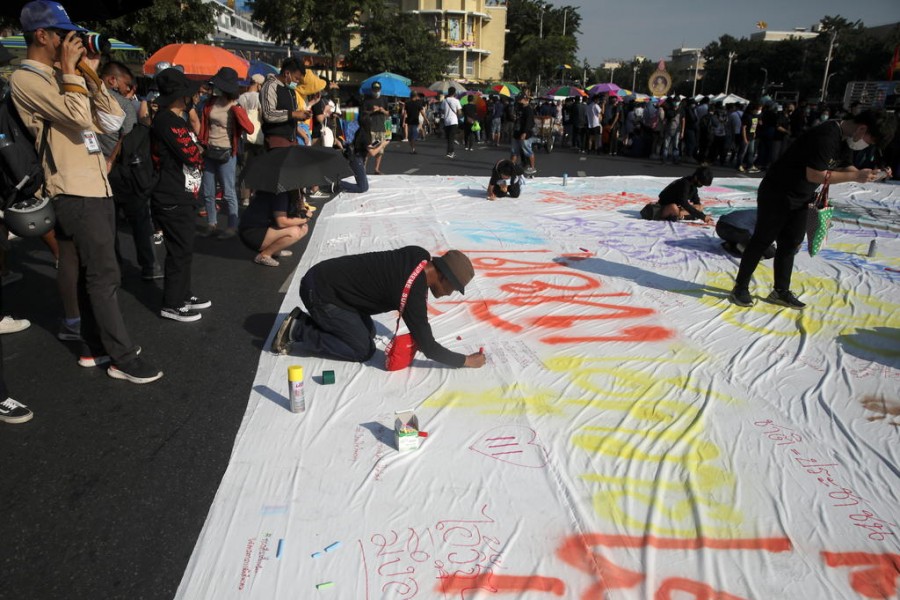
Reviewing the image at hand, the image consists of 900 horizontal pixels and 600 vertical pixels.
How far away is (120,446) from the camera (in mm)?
2781

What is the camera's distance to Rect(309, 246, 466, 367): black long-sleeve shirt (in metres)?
3.20

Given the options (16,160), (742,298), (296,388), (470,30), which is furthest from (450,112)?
(470,30)

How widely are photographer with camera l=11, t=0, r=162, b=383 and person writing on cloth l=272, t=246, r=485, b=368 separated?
0.93 metres

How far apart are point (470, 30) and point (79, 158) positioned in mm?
62036

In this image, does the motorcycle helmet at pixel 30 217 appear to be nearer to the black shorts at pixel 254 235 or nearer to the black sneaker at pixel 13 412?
the black sneaker at pixel 13 412

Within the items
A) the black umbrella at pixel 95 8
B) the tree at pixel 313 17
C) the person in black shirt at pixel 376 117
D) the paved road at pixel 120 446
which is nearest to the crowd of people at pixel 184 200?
the paved road at pixel 120 446

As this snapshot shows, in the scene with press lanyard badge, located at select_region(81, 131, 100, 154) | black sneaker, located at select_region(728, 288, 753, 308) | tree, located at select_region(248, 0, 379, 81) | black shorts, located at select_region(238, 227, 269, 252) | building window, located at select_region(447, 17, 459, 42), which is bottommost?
black sneaker, located at select_region(728, 288, 753, 308)

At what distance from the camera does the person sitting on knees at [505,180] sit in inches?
352

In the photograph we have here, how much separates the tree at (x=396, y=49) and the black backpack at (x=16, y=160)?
130ft

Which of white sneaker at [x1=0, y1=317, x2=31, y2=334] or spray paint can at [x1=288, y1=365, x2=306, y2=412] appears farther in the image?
white sneaker at [x1=0, y1=317, x2=31, y2=334]

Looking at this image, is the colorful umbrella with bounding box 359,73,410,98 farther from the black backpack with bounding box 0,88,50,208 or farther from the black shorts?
the black backpack with bounding box 0,88,50,208

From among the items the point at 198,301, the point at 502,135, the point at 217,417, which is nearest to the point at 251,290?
the point at 198,301

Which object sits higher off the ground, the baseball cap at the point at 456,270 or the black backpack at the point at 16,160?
the black backpack at the point at 16,160

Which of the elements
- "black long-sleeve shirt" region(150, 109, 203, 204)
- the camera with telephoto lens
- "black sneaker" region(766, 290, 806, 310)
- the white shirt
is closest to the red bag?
"black long-sleeve shirt" region(150, 109, 203, 204)
